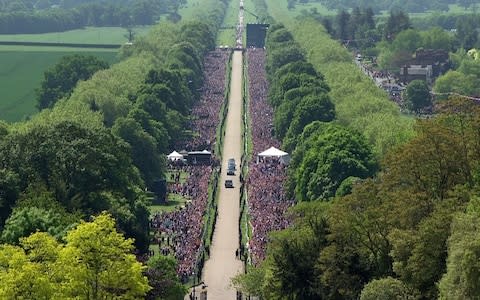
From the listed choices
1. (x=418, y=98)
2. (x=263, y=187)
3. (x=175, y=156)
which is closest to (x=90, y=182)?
(x=263, y=187)

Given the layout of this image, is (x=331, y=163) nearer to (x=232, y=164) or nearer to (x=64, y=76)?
(x=232, y=164)

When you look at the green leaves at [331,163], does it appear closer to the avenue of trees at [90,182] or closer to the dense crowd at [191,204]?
the dense crowd at [191,204]

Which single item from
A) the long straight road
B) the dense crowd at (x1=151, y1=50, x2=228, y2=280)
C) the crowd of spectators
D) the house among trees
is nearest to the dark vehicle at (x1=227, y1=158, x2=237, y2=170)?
the long straight road

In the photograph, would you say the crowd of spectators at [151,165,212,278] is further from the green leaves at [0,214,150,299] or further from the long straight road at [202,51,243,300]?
the green leaves at [0,214,150,299]

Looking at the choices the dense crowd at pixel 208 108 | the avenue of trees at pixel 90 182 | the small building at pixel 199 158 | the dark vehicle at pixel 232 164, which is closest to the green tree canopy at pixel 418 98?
the dense crowd at pixel 208 108

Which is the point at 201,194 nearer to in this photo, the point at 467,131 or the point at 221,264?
the point at 221,264
